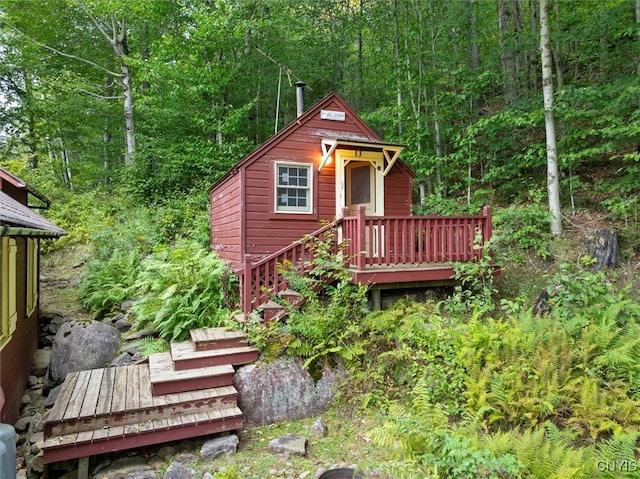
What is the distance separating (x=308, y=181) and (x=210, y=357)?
4.21 m

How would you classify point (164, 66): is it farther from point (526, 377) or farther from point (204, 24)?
point (526, 377)

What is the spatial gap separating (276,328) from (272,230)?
98.9 inches

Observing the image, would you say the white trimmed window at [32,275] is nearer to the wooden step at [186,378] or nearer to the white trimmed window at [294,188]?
the wooden step at [186,378]

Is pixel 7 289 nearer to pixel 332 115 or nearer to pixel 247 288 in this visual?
pixel 247 288

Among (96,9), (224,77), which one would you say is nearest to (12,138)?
(96,9)

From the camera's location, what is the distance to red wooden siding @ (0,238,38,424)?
189 inches

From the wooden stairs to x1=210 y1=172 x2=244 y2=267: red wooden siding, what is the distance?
2389 millimetres

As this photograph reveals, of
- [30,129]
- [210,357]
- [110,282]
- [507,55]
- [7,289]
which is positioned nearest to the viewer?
[7,289]

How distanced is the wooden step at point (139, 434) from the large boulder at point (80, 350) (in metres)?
2.53

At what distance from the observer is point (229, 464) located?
408 cm

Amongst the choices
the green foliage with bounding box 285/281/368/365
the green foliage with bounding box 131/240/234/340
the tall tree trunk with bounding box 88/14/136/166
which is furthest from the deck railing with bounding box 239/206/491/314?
the tall tree trunk with bounding box 88/14/136/166

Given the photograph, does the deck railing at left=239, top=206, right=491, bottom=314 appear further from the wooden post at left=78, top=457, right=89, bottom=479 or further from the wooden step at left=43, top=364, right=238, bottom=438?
the wooden post at left=78, top=457, right=89, bottom=479

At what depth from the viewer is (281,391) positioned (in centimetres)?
509

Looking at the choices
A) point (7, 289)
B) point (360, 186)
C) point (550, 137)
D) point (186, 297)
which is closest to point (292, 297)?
point (186, 297)
